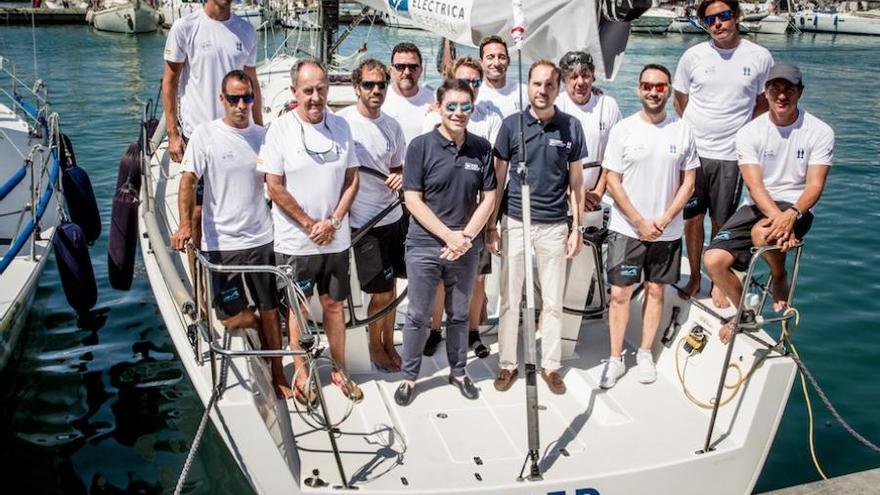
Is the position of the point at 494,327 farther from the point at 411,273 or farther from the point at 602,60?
the point at 602,60

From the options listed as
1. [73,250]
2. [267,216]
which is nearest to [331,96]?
[73,250]

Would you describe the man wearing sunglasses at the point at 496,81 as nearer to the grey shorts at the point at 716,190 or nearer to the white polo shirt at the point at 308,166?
the white polo shirt at the point at 308,166

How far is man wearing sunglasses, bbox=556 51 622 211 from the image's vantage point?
5027mm

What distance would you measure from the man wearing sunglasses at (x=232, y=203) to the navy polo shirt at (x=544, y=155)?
1.38 meters

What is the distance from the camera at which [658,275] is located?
4.77 metres

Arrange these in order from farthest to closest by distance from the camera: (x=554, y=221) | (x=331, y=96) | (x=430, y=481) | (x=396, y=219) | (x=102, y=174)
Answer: (x=102, y=174) < (x=331, y=96) < (x=396, y=219) < (x=554, y=221) < (x=430, y=481)

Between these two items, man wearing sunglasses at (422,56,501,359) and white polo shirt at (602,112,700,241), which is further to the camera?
man wearing sunglasses at (422,56,501,359)

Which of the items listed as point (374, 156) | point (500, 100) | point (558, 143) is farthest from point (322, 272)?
point (500, 100)

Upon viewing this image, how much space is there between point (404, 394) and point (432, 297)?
610 mm

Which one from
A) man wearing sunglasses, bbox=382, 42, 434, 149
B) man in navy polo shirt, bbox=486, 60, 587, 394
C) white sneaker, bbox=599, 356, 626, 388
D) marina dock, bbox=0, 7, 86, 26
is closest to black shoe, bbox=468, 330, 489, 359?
man in navy polo shirt, bbox=486, 60, 587, 394

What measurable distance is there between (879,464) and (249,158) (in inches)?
178

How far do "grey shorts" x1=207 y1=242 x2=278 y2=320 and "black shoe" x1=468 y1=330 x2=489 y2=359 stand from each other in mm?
1448

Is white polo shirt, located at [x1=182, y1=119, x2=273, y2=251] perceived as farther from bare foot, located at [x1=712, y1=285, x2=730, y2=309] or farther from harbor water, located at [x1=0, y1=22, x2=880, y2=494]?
bare foot, located at [x1=712, y1=285, x2=730, y2=309]

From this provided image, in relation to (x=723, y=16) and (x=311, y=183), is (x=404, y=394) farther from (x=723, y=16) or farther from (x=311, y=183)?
(x=723, y=16)
